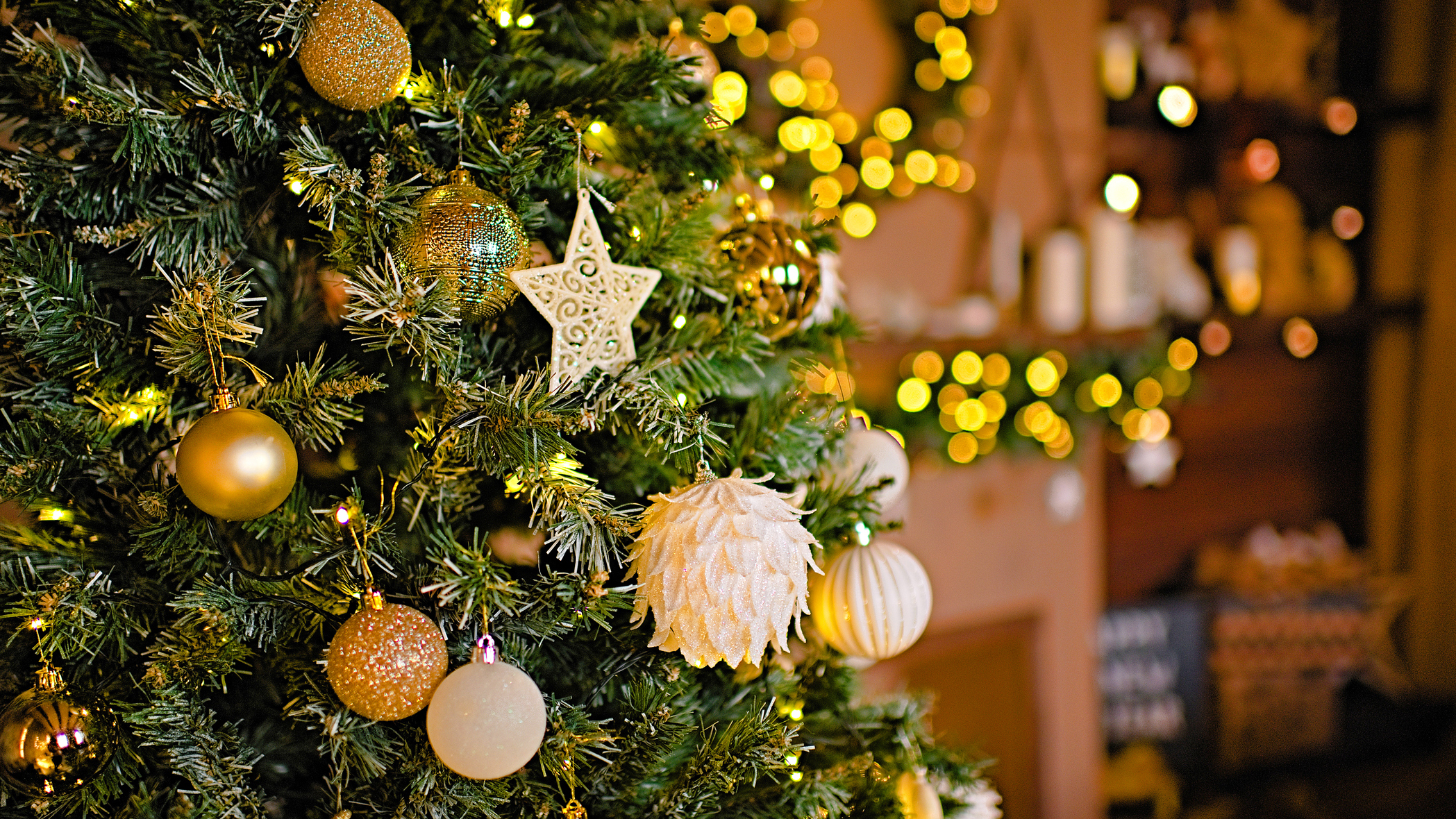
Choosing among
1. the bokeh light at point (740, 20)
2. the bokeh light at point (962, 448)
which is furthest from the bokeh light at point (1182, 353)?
the bokeh light at point (740, 20)

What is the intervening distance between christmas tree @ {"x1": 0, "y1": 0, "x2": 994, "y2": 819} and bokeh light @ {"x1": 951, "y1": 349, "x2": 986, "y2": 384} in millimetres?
1121

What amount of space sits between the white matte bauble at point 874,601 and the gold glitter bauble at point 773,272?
0.51 ft

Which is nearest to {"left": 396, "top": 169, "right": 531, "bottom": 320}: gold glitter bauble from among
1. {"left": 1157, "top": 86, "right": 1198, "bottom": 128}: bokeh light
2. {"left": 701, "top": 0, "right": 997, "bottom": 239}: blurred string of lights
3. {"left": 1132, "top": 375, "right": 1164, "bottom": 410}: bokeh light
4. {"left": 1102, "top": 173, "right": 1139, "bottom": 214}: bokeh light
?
{"left": 701, "top": 0, "right": 997, "bottom": 239}: blurred string of lights

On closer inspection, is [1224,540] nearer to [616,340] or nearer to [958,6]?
[958,6]

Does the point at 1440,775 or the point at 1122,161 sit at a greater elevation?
the point at 1122,161

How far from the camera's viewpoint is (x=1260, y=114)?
2156 millimetres

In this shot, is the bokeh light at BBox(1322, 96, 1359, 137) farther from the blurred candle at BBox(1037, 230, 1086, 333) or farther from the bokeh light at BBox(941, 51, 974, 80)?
the bokeh light at BBox(941, 51, 974, 80)

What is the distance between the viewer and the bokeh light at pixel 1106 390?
182cm

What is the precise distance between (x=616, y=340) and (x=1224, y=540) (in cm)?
220

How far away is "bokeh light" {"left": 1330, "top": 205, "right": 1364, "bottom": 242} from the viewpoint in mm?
2332

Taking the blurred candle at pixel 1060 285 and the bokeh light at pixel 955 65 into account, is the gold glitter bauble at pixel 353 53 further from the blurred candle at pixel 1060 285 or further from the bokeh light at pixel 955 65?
the blurred candle at pixel 1060 285

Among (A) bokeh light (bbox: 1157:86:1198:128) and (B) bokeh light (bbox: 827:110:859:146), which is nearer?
(B) bokeh light (bbox: 827:110:859:146)

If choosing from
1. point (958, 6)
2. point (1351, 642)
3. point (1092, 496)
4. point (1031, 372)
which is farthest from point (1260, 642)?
point (958, 6)

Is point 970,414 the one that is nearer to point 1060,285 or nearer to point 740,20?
point 1060,285
